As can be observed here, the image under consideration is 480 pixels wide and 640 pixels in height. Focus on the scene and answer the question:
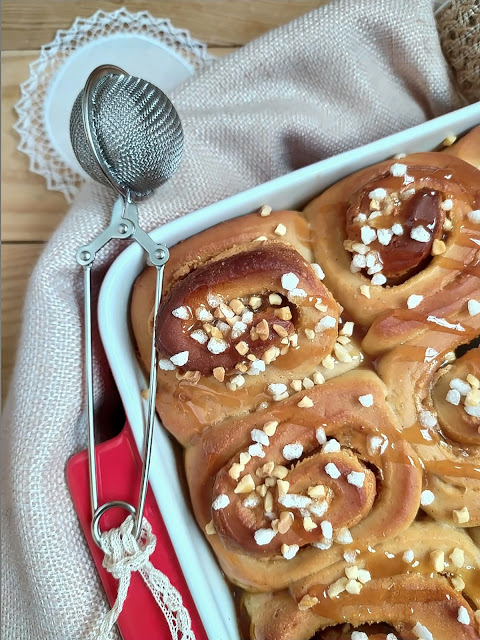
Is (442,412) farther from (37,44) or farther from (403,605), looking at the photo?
(37,44)

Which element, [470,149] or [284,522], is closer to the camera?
[284,522]

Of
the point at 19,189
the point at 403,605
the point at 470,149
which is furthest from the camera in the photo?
the point at 19,189

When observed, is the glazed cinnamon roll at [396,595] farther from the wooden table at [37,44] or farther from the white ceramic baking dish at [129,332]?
the wooden table at [37,44]

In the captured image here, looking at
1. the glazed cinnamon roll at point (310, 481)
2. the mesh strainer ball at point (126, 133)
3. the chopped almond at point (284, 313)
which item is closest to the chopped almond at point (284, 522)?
the glazed cinnamon roll at point (310, 481)

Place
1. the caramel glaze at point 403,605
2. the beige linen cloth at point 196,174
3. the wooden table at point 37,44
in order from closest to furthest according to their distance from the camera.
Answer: the caramel glaze at point 403,605 < the beige linen cloth at point 196,174 < the wooden table at point 37,44

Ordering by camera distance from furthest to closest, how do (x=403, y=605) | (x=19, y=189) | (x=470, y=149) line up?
(x=19, y=189) < (x=470, y=149) < (x=403, y=605)

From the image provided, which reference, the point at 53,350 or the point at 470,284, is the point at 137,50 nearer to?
the point at 53,350

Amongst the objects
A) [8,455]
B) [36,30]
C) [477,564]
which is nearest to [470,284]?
[477,564]

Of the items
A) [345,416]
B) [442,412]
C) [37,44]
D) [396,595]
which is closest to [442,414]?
[442,412]
